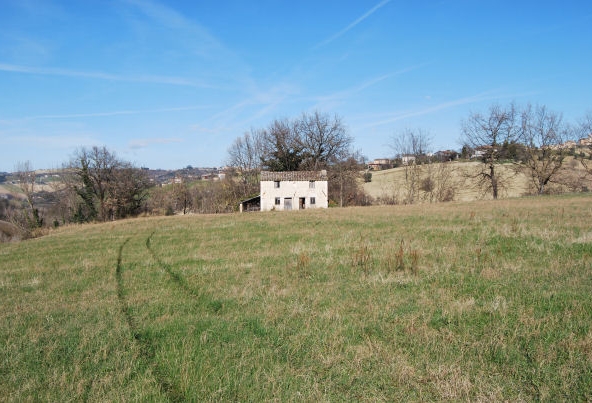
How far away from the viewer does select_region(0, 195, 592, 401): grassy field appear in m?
4.27

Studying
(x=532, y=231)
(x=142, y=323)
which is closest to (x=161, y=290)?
(x=142, y=323)

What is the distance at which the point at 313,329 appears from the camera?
19.2 feet

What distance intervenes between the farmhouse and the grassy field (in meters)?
42.6

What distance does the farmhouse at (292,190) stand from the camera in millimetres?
53969

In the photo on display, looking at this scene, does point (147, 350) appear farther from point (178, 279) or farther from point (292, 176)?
point (292, 176)

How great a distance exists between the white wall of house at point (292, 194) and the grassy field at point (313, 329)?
42.6m

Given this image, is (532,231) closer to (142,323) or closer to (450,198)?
(142,323)

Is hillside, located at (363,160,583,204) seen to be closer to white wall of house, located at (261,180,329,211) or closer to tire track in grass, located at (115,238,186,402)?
white wall of house, located at (261,180,329,211)

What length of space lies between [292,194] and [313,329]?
48763mm

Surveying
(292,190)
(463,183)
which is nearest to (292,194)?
(292,190)

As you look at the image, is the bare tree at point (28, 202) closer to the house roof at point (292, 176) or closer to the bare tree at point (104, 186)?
the bare tree at point (104, 186)

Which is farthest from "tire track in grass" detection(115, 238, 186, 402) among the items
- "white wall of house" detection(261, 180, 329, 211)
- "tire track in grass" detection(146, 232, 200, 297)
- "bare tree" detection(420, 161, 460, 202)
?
"bare tree" detection(420, 161, 460, 202)

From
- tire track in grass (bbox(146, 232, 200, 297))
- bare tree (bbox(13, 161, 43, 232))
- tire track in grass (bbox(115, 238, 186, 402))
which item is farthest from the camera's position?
bare tree (bbox(13, 161, 43, 232))

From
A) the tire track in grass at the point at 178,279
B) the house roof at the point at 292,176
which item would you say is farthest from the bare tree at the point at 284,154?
the tire track in grass at the point at 178,279
